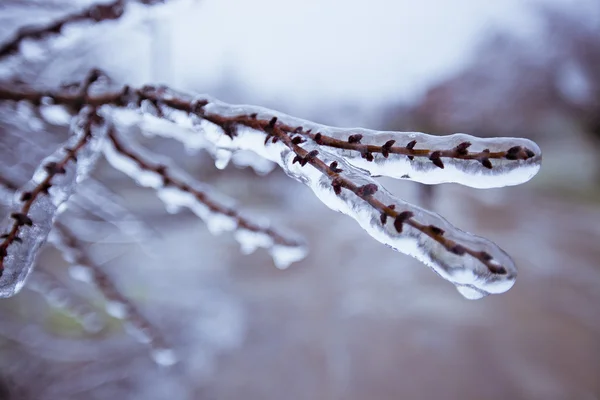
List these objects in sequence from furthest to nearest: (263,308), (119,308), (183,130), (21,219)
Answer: (263,308), (119,308), (183,130), (21,219)

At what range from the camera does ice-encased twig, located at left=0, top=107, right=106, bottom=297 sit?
0.47m

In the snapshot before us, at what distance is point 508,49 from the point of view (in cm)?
909


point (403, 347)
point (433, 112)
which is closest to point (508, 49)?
point (433, 112)

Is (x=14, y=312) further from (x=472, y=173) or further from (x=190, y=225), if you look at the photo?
(x=190, y=225)

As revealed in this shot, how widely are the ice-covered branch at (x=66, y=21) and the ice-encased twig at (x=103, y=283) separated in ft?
1.03

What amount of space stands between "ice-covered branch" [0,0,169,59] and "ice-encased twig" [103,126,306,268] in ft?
0.57

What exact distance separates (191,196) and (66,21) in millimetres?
327

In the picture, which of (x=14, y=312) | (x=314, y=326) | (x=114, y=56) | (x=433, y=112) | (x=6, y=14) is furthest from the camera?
(x=433, y=112)

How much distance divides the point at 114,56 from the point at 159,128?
1.35 m

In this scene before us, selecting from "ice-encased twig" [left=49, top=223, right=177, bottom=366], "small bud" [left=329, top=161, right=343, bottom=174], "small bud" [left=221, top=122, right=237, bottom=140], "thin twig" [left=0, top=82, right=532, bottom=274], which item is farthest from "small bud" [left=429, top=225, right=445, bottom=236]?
"ice-encased twig" [left=49, top=223, right=177, bottom=366]

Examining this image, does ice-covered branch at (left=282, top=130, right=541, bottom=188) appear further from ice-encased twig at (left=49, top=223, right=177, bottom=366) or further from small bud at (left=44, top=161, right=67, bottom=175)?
ice-encased twig at (left=49, top=223, right=177, bottom=366)

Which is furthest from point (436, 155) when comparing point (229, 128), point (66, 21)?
point (66, 21)

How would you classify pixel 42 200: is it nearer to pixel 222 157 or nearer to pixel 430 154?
pixel 222 157

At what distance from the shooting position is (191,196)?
0.71 m
